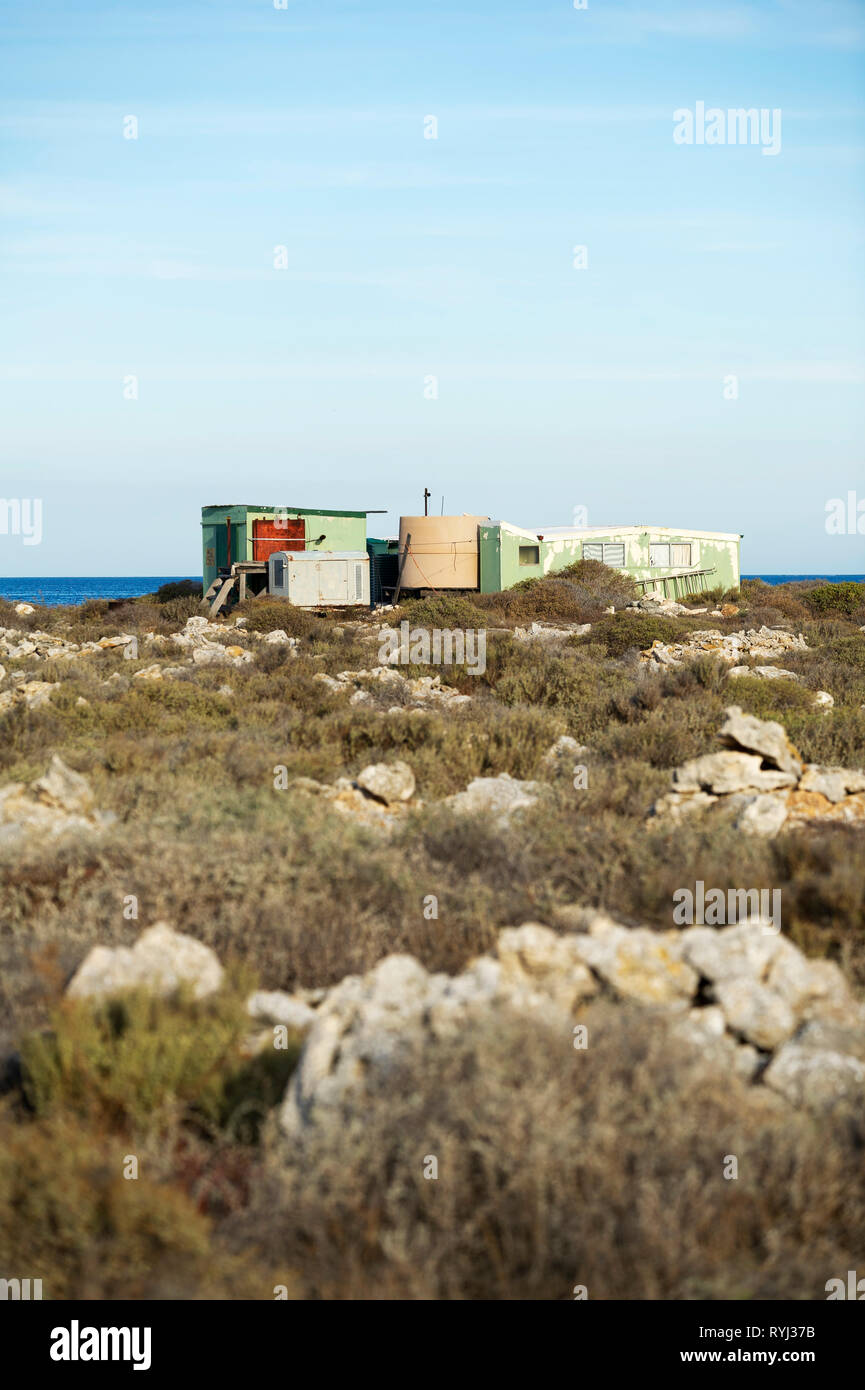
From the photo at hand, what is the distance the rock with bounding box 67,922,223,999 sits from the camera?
3801 mm

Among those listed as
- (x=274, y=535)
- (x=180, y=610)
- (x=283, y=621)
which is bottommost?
(x=283, y=621)

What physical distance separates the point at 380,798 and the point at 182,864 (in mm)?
2408

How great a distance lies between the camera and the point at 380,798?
7199 mm

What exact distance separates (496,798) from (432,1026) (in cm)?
385

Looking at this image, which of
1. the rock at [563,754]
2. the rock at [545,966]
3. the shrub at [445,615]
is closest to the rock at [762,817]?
the rock at [563,754]

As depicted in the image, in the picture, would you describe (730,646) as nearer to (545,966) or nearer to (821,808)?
(821,808)

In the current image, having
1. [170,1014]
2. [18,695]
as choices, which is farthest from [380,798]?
[18,695]

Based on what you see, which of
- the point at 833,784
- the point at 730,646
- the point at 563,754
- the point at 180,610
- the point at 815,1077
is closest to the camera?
the point at 815,1077

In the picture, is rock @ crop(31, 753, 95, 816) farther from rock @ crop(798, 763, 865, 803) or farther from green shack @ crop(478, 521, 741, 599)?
green shack @ crop(478, 521, 741, 599)

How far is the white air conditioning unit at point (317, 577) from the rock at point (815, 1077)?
2406cm

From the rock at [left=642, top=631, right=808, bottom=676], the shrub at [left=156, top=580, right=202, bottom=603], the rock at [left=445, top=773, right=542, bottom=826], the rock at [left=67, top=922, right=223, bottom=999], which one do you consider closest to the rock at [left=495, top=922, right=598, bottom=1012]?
the rock at [left=67, top=922, right=223, bottom=999]

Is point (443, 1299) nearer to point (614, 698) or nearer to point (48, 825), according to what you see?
point (48, 825)

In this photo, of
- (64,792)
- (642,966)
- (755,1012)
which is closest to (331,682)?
(64,792)

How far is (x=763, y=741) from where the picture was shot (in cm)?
724
